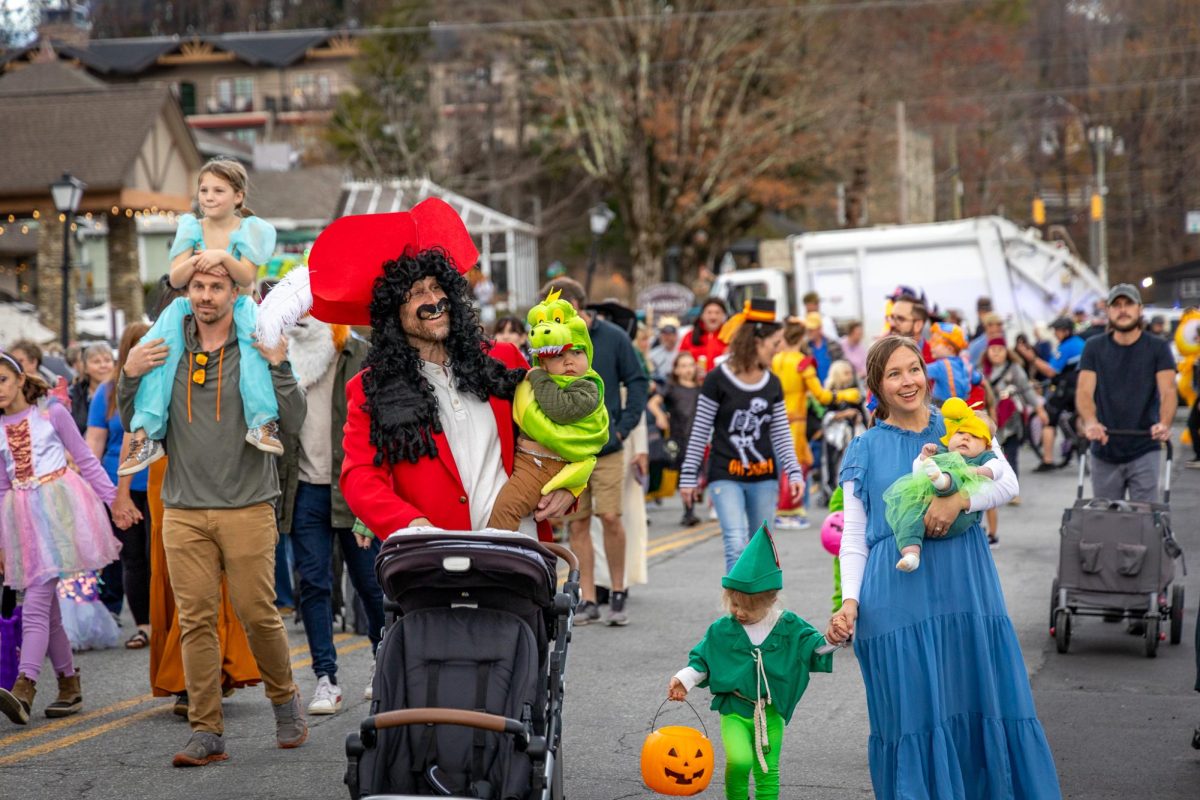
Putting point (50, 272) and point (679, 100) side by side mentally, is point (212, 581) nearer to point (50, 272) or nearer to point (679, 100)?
point (50, 272)

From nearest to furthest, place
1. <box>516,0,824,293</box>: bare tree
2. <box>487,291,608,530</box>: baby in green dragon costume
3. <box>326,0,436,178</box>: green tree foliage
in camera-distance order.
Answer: <box>487,291,608,530</box>: baby in green dragon costume, <box>516,0,824,293</box>: bare tree, <box>326,0,436,178</box>: green tree foliage

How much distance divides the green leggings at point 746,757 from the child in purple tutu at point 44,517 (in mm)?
3966

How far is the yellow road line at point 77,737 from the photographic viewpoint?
7.07m

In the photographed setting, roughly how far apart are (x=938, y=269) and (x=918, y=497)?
24654 mm

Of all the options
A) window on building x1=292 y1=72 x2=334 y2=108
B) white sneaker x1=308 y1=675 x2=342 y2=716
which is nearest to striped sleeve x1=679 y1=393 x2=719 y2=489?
white sneaker x1=308 y1=675 x2=342 y2=716

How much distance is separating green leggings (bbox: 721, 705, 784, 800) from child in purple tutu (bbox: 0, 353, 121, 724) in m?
3.97

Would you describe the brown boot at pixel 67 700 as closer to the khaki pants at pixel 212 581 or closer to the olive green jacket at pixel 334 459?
the olive green jacket at pixel 334 459

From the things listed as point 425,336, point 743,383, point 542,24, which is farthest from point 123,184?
point 425,336

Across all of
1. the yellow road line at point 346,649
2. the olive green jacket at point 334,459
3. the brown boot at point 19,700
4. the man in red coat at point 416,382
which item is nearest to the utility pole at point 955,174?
the yellow road line at point 346,649

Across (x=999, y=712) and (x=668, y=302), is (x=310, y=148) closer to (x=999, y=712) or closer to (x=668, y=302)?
(x=668, y=302)

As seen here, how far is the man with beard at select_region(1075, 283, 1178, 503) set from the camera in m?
9.94

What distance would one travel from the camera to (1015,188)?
223 ft

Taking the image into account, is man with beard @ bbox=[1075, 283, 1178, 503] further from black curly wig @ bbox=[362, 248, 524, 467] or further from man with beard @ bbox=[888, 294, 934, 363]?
black curly wig @ bbox=[362, 248, 524, 467]

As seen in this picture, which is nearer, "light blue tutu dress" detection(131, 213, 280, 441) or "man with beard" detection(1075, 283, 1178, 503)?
"light blue tutu dress" detection(131, 213, 280, 441)
